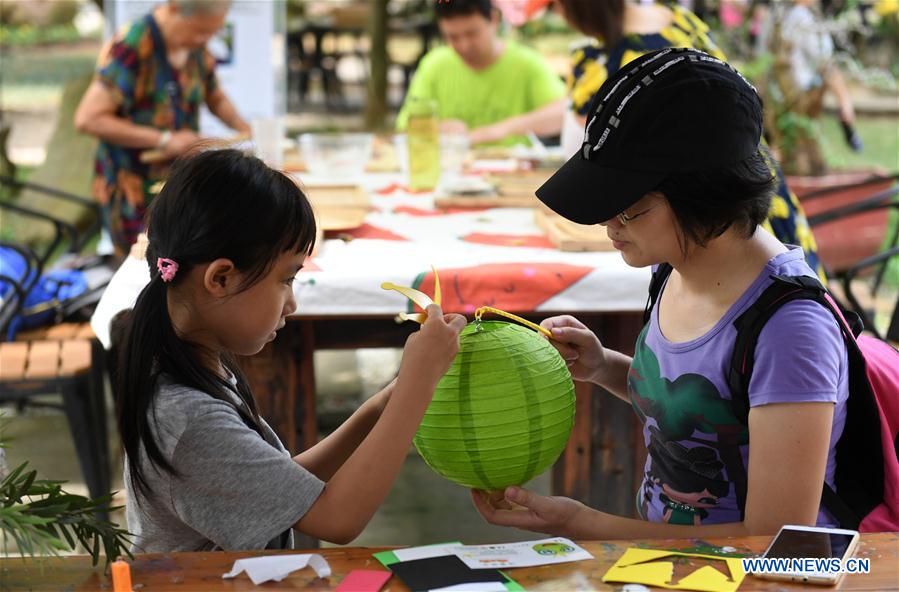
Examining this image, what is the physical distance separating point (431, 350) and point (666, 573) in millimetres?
481

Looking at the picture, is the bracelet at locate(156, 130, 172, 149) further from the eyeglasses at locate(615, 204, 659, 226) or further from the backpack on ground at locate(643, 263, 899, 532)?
the backpack on ground at locate(643, 263, 899, 532)

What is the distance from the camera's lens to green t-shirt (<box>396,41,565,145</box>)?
5.55 meters

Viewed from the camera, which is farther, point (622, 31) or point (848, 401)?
point (622, 31)

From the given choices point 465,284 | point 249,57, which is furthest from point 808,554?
point 249,57

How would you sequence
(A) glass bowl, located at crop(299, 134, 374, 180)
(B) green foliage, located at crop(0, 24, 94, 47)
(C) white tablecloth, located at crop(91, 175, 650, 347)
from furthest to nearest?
1. (B) green foliage, located at crop(0, 24, 94, 47)
2. (A) glass bowl, located at crop(299, 134, 374, 180)
3. (C) white tablecloth, located at crop(91, 175, 650, 347)

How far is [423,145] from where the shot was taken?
3.94 m

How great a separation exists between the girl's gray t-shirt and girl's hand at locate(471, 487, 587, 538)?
323mm

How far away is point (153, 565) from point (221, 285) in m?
0.45

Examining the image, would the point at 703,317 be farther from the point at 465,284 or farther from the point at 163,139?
the point at 163,139

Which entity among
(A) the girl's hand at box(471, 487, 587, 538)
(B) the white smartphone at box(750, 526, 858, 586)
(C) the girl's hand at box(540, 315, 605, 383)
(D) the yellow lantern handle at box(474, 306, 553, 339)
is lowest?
(A) the girl's hand at box(471, 487, 587, 538)

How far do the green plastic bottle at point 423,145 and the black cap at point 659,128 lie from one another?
7.16 feet

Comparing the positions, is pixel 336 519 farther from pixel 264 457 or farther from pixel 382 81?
pixel 382 81

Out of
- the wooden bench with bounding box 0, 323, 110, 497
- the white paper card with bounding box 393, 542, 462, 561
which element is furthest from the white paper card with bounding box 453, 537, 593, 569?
the wooden bench with bounding box 0, 323, 110, 497

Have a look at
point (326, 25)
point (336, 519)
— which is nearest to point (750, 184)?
point (336, 519)
